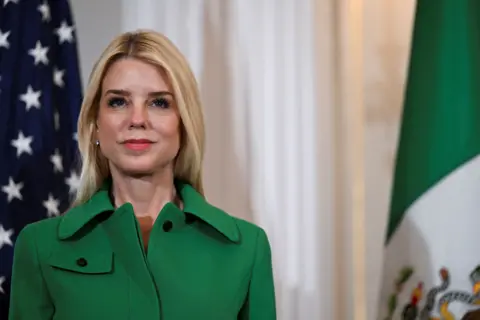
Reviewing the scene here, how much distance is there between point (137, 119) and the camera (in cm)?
125

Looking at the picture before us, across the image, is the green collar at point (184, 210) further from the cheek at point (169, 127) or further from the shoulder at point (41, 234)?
the cheek at point (169, 127)

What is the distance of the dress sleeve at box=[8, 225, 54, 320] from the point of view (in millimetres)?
1259

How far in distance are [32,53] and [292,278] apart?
0.91 meters

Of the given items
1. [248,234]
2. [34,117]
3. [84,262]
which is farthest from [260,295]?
[34,117]

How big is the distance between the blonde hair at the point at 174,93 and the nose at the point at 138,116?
69mm

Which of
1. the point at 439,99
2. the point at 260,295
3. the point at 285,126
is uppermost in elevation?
the point at 439,99

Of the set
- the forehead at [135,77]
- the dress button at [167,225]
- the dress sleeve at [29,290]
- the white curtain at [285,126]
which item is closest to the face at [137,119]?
the forehead at [135,77]

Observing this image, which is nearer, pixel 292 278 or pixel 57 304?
pixel 57 304

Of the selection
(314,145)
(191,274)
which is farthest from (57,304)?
(314,145)

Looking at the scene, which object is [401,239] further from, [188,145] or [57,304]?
[57,304]

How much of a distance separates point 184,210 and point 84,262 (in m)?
0.21

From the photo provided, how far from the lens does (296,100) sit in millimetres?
1882

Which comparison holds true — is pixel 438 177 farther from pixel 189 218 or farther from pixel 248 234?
pixel 189 218

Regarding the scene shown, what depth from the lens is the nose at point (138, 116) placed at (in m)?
1.25
